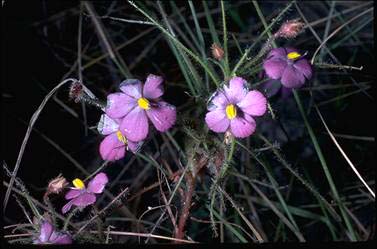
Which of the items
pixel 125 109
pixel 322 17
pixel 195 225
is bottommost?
pixel 195 225

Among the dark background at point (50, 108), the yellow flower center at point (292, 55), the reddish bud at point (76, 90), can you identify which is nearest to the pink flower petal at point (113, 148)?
the reddish bud at point (76, 90)

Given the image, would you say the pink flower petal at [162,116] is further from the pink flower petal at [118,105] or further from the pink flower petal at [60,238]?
the pink flower petal at [60,238]

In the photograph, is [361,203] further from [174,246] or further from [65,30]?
[65,30]

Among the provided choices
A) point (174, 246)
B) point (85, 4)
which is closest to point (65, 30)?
point (85, 4)

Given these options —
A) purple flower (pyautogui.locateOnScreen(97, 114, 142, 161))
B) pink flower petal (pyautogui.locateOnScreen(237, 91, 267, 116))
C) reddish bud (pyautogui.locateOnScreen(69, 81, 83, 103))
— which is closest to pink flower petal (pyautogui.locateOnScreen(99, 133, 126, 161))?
purple flower (pyautogui.locateOnScreen(97, 114, 142, 161))

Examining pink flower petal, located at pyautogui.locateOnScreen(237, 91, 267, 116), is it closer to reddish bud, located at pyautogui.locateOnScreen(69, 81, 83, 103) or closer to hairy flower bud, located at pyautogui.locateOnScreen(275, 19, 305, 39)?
hairy flower bud, located at pyautogui.locateOnScreen(275, 19, 305, 39)

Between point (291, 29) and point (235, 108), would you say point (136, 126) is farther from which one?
point (291, 29)
